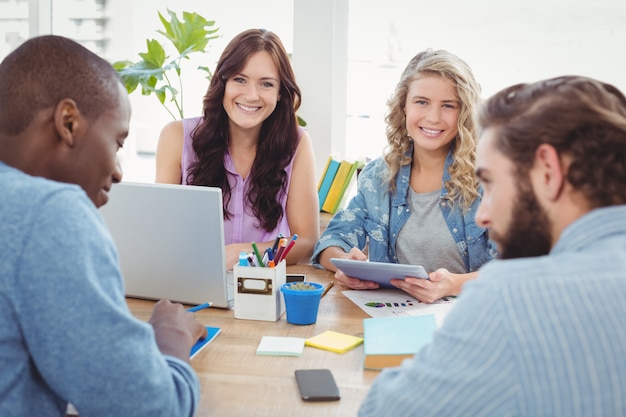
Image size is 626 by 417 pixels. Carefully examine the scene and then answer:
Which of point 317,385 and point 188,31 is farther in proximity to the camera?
point 188,31

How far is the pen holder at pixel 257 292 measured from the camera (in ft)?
5.09

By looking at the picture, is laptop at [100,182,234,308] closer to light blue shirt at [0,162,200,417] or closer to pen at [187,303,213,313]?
pen at [187,303,213,313]

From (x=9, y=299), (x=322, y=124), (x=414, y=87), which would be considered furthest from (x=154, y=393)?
(x=322, y=124)

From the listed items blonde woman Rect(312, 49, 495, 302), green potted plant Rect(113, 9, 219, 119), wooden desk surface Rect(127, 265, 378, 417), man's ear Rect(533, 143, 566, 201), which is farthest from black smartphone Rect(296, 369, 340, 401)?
green potted plant Rect(113, 9, 219, 119)

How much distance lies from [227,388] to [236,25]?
2632 millimetres

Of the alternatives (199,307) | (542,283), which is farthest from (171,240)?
(542,283)

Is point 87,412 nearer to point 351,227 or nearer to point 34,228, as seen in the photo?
point 34,228

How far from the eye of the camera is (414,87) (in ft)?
7.27

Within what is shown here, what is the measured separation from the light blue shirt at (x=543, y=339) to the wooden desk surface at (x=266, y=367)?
1.01ft

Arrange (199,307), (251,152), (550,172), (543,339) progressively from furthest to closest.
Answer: (251,152), (199,307), (550,172), (543,339)

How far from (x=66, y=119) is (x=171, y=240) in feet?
1.99

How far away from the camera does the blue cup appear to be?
59.3 inches

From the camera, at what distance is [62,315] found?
2.86ft

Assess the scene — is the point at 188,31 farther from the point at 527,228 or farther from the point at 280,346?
the point at 527,228
